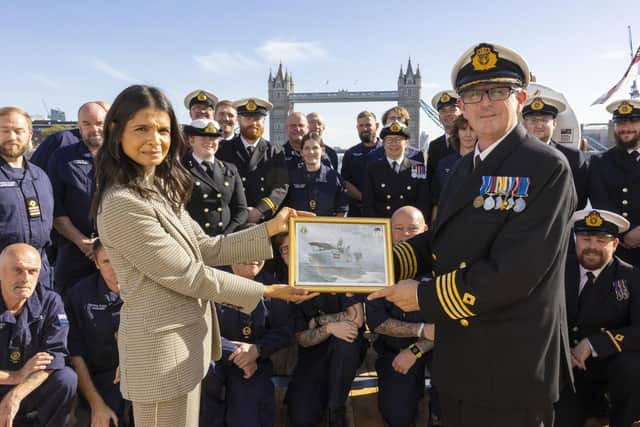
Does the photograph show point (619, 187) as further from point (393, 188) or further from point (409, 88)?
point (409, 88)

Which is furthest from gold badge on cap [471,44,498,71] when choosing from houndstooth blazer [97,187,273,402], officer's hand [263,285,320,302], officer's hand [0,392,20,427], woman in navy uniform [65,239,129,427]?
officer's hand [0,392,20,427]

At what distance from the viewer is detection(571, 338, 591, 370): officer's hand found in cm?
383

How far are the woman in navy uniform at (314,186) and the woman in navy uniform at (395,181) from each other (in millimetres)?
383

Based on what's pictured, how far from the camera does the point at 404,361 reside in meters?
4.22

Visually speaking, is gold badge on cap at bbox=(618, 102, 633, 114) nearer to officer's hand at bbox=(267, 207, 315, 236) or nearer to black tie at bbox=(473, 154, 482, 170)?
black tie at bbox=(473, 154, 482, 170)

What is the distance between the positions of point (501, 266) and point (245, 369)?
103 inches

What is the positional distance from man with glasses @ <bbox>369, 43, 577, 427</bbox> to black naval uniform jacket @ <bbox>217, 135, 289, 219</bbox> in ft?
12.2

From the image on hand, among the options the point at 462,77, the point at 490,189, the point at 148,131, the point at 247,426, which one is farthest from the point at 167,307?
the point at 247,426

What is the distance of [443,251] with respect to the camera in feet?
7.91

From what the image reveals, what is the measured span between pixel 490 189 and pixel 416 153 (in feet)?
14.7

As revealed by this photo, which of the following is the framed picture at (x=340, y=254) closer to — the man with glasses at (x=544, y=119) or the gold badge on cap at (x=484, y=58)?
the gold badge on cap at (x=484, y=58)

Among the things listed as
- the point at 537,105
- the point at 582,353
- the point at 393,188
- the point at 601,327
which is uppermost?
the point at 537,105

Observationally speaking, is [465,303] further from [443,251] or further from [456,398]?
[456,398]

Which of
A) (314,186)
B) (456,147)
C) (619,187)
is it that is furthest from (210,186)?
(619,187)
